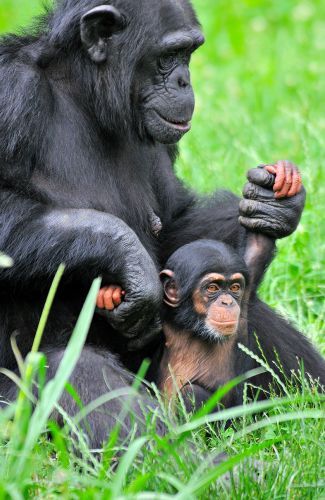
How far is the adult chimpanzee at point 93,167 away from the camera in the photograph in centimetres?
509

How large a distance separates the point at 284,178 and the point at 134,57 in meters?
1.10

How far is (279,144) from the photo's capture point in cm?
995

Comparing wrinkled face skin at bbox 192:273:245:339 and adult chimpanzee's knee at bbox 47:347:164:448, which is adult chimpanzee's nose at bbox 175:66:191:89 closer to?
wrinkled face skin at bbox 192:273:245:339

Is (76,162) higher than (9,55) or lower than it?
lower

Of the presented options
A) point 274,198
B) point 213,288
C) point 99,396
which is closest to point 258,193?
point 274,198

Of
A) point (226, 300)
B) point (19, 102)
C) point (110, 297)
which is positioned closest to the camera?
point (19, 102)

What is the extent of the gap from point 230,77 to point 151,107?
6785 millimetres

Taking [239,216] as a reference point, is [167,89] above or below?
above

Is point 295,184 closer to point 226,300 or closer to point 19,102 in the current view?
point 226,300

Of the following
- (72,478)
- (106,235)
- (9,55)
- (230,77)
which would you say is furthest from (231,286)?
(230,77)

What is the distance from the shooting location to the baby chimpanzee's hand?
520 cm

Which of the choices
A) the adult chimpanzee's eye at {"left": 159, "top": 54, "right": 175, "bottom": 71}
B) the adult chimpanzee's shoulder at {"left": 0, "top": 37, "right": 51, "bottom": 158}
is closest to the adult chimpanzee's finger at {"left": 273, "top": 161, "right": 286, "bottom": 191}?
the adult chimpanzee's eye at {"left": 159, "top": 54, "right": 175, "bottom": 71}

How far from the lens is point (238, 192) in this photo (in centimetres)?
806

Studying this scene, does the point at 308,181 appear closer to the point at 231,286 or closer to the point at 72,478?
the point at 231,286
